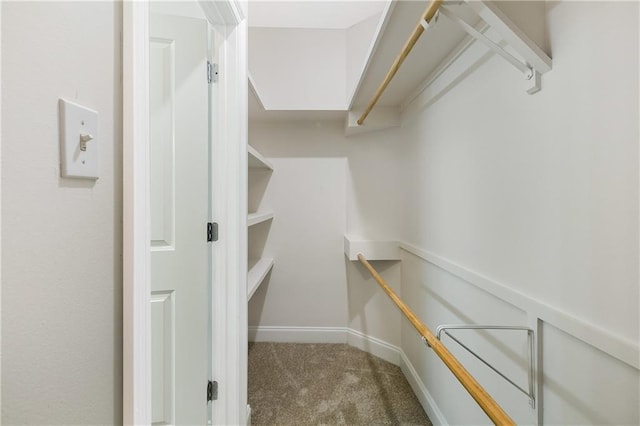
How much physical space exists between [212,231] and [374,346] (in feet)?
5.61

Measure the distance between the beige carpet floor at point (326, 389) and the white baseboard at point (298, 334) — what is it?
0.09 metres

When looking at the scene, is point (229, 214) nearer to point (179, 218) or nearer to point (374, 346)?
point (179, 218)

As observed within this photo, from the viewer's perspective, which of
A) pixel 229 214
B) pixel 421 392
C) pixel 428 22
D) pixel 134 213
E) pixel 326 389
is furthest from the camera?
pixel 326 389

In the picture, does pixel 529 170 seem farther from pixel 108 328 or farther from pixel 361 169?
pixel 361 169

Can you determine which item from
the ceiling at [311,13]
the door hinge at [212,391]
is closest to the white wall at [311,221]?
the ceiling at [311,13]

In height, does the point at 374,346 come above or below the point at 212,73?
below

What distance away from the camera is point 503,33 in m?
0.82

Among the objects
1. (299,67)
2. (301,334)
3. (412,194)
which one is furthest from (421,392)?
(299,67)

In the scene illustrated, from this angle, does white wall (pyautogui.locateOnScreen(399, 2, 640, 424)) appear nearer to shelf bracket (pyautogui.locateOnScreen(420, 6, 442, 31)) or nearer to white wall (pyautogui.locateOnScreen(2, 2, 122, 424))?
shelf bracket (pyautogui.locateOnScreen(420, 6, 442, 31))

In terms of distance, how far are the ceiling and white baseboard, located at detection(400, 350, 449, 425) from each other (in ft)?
8.01

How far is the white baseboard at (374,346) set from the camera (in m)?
2.26

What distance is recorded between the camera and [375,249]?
2301 mm

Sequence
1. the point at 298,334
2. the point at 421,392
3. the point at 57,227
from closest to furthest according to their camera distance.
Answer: the point at 57,227, the point at 421,392, the point at 298,334

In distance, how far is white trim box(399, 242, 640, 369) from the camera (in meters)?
0.65
